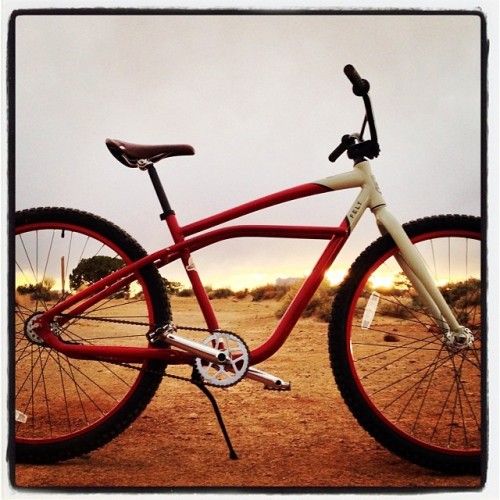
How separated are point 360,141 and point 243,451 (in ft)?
5.20

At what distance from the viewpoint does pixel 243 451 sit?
265 cm

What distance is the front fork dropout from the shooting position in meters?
2.47

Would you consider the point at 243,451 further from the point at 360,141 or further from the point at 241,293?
the point at 360,141

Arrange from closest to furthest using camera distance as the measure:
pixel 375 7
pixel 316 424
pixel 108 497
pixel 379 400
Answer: pixel 108 497
pixel 375 7
pixel 316 424
pixel 379 400

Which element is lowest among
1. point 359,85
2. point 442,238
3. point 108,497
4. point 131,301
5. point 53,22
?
point 108,497

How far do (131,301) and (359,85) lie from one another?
147cm

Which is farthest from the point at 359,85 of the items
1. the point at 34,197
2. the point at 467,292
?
the point at 34,197

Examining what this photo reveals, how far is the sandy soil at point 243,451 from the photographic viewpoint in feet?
7.95

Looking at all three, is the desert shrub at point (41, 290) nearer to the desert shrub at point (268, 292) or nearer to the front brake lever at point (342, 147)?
the desert shrub at point (268, 292)

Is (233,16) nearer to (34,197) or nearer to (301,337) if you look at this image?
(34,197)

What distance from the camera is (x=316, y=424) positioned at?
9.84 ft

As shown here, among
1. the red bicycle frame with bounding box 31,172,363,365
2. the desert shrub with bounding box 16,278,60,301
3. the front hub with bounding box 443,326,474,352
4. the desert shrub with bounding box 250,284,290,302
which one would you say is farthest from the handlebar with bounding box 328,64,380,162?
the desert shrub with bounding box 16,278,60,301

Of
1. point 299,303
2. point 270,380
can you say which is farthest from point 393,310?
point 270,380

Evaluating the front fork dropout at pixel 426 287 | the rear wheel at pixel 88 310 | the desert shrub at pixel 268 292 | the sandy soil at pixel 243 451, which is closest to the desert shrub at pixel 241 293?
the sandy soil at pixel 243 451
